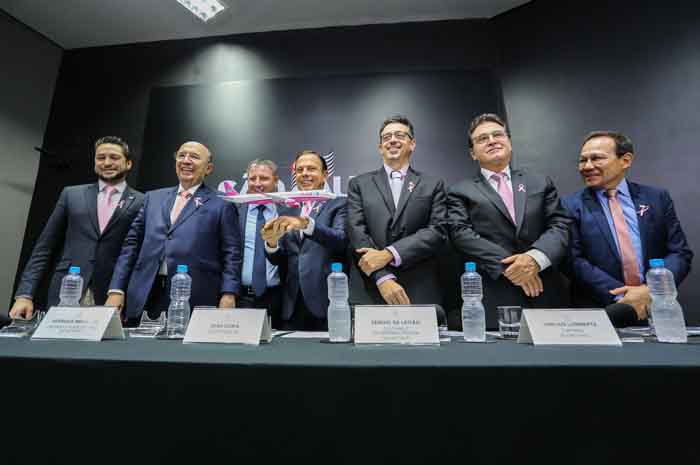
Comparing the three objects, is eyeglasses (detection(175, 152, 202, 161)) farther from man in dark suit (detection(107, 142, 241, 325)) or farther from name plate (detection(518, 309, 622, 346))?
name plate (detection(518, 309, 622, 346))

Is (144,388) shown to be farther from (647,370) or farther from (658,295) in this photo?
(658,295)

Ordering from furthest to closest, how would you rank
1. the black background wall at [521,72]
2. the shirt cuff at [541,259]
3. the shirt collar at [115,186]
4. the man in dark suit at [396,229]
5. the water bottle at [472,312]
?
the black background wall at [521,72] → the shirt collar at [115,186] → the man in dark suit at [396,229] → the shirt cuff at [541,259] → the water bottle at [472,312]

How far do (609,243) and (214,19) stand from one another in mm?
3790

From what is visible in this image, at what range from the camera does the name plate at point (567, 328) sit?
0.90 metres

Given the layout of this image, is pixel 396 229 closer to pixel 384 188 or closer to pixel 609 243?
pixel 384 188

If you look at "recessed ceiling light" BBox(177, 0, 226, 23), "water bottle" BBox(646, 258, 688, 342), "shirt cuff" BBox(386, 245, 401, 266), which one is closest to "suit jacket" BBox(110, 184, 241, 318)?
"shirt cuff" BBox(386, 245, 401, 266)

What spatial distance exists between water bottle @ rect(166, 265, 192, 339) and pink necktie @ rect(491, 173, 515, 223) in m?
1.61

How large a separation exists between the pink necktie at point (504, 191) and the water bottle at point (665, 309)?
2.83 ft

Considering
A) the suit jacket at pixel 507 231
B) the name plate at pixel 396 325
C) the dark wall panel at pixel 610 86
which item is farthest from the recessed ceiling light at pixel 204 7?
the name plate at pixel 396 325

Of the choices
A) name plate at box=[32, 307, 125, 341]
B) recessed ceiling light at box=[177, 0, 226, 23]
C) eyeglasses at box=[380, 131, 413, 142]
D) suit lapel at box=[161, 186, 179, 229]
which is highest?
recessed ceiling light at box=[177, 0, 226, 23]

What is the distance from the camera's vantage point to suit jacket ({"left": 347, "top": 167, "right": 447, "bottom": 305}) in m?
1.95

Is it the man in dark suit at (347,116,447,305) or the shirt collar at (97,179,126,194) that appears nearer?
the man in dark suit at (347,116,447,305)

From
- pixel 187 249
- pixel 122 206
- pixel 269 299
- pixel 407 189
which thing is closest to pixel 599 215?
pixel 407 189

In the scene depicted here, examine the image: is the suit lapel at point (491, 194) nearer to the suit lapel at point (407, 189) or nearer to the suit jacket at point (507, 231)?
the suit jacket at point (507, 231)
